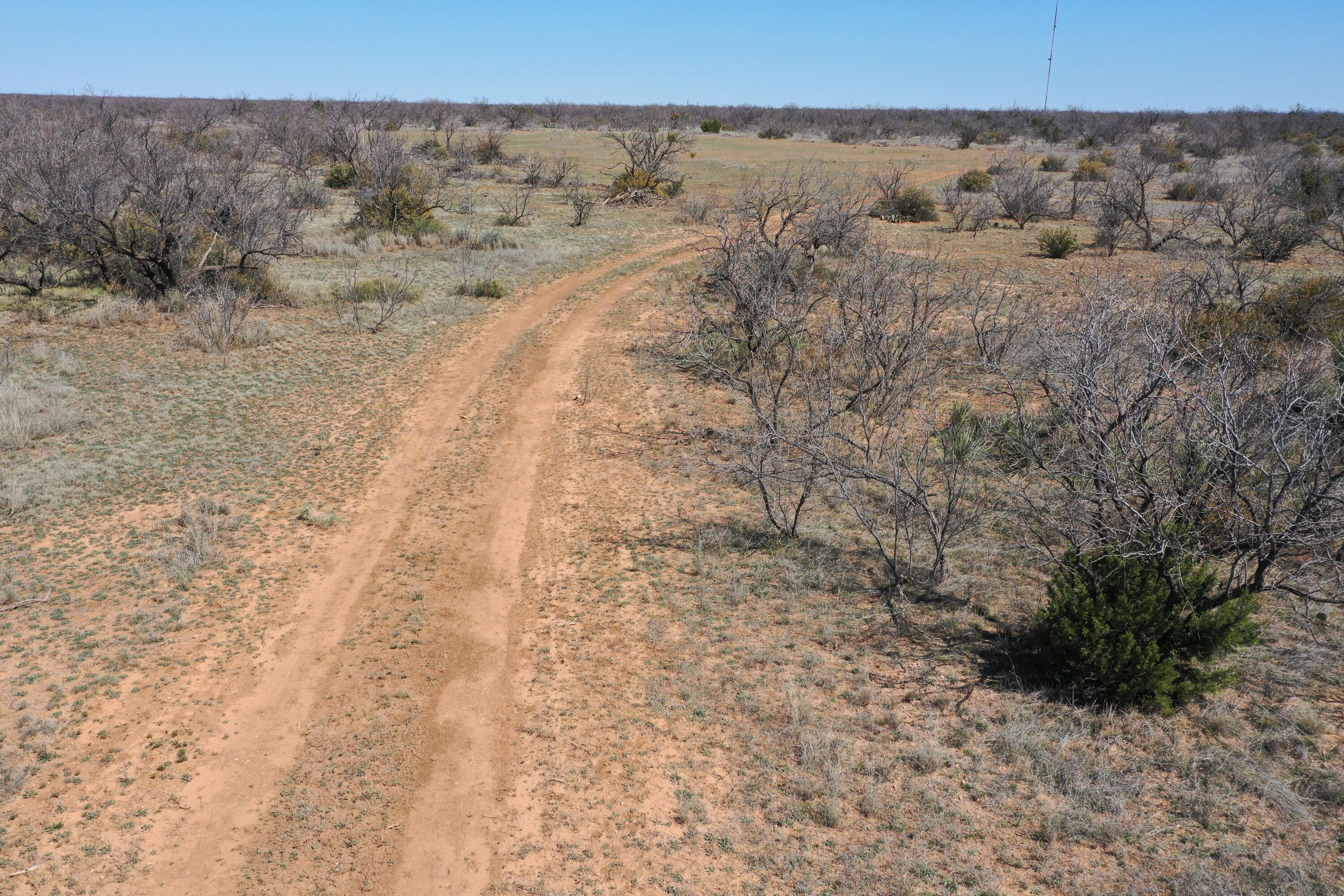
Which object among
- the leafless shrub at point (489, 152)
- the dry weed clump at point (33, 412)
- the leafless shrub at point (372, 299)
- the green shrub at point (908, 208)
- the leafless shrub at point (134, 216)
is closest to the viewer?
the dry weed clump at point (33, 412)

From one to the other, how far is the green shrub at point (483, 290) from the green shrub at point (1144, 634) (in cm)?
1503

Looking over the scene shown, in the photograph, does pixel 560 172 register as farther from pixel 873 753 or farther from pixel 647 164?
pixel 873 753

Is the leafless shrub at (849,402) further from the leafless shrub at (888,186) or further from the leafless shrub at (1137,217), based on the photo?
the leafless shrub at (888,186)

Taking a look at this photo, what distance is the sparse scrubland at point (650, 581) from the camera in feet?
17.1

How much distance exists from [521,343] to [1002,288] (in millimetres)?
11373

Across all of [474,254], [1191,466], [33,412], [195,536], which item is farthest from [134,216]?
[1191,466]

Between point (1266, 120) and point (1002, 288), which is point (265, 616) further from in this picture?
point (1266, 120)

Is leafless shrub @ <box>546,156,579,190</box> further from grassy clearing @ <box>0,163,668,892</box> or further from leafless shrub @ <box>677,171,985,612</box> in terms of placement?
leafless shrub @ <box>677,171,985,612</box>

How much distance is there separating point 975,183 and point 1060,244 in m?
13.6

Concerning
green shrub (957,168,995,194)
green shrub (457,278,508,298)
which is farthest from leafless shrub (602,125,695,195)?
green shrub (457,278,508,298)

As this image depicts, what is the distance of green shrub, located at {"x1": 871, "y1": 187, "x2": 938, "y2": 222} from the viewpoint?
2770 cm

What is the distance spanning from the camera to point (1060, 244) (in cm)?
2142

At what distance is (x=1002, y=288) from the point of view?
18.7 meters

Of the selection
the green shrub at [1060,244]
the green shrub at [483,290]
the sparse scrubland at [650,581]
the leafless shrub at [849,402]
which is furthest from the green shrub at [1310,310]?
the green shrub at [483,290]
